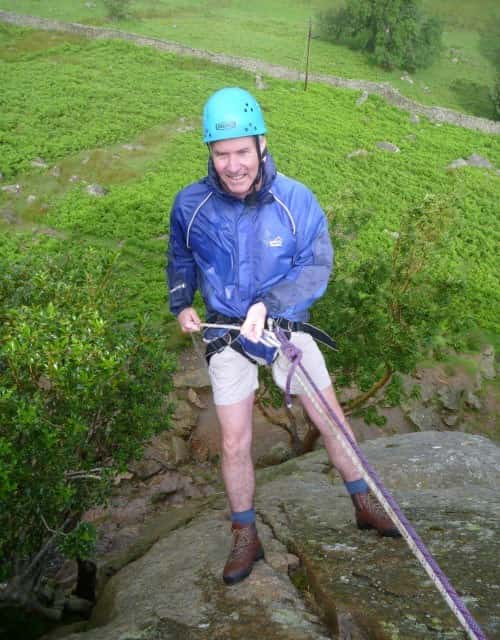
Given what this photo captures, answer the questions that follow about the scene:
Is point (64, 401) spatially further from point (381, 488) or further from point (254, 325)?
point (381, 488)

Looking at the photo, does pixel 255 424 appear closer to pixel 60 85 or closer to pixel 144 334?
pixel 144 334

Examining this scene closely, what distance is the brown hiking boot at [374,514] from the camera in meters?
6.22

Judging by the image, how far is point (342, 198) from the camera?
1465 cm

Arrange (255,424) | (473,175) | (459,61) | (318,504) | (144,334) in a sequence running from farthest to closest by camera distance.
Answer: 1. (459,61)
2. (473,175)
3. (255,424)
4. (144,334)
5. (318,504)

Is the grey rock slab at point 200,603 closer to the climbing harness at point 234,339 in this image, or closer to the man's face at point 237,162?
the climbing harness at point 234,339

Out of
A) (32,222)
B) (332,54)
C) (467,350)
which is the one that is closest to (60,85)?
(32,222)

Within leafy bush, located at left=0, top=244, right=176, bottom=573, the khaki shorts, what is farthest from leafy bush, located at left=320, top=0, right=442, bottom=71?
the khaki shorts

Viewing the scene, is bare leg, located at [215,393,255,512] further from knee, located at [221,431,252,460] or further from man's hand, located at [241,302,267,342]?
man's hand, located at [241,302,267,342]

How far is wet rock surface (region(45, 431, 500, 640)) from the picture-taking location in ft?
16.8

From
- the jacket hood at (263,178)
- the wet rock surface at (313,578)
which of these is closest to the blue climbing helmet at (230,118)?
the jacket hood at (263,178)

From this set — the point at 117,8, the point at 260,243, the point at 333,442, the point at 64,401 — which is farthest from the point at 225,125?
the point at 117,8

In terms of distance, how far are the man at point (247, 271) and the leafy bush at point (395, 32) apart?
61913 mm

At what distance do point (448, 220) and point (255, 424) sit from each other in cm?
973

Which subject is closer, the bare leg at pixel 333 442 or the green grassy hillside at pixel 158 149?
the bare leg at pixel 333 442
